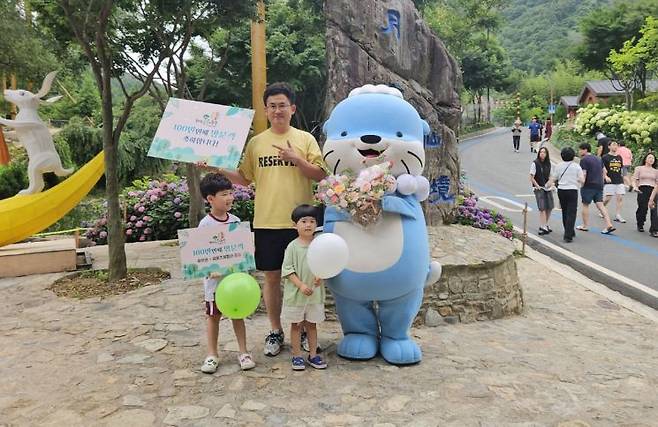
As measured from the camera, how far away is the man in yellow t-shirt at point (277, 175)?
11.5ft

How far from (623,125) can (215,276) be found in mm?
19324

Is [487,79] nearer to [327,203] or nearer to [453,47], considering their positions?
[453,47]

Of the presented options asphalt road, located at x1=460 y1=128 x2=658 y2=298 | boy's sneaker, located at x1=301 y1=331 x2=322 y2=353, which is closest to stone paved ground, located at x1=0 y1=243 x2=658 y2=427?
boy's sneaker, located at x1=301 y1=331 x2=322 y2=353

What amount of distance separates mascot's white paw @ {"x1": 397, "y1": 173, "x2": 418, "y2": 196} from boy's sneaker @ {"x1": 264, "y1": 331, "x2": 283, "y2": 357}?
132 centimetres

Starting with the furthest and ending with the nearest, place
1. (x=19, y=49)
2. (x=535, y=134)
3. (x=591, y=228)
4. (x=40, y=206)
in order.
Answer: (x=535, y=134)
(x=19, y=49)
(x=591, y=228)
(x=40, y=206)

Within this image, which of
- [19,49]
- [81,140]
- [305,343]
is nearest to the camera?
[305,343]

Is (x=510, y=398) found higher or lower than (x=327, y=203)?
lower

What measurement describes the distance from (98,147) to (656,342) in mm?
14819

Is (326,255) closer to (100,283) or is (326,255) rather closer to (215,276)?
(215,276)

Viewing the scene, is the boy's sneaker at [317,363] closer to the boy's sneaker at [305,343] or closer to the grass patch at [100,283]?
the boy's sneaker at [305,343]

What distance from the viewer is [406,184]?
3465mm

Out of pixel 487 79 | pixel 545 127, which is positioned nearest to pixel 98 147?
pixel 545 127

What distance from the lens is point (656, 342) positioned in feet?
15.8

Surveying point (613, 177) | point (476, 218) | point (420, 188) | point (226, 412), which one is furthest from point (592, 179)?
point (226, 412)
